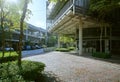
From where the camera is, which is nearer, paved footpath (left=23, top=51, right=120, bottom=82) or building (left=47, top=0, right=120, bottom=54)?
paved footpath (left=23, top=51, right=120, bottom=82)

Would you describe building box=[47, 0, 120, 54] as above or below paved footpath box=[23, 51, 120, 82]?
above

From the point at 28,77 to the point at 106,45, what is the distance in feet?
87.8

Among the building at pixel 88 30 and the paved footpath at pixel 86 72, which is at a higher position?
the building at pixel 88 30

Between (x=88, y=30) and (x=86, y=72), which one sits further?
(x=88, y=30)

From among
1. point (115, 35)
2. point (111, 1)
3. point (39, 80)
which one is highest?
point (111, 1)

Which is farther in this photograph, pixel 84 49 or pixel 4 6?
pixel 84 49

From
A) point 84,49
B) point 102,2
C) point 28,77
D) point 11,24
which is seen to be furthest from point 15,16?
point 84,49

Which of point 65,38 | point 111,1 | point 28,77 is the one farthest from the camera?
point 65,38

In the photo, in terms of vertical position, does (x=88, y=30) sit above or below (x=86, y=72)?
above

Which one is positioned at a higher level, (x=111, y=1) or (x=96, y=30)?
(x=111, y=1)

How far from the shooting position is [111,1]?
21.8 metres

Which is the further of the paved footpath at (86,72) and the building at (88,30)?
the building at (88,30)

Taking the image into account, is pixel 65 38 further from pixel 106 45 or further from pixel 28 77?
pixel 28 77

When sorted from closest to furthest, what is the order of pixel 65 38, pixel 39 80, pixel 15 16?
pixel 39 80 < pixel 15 16 < pixel 65 38
